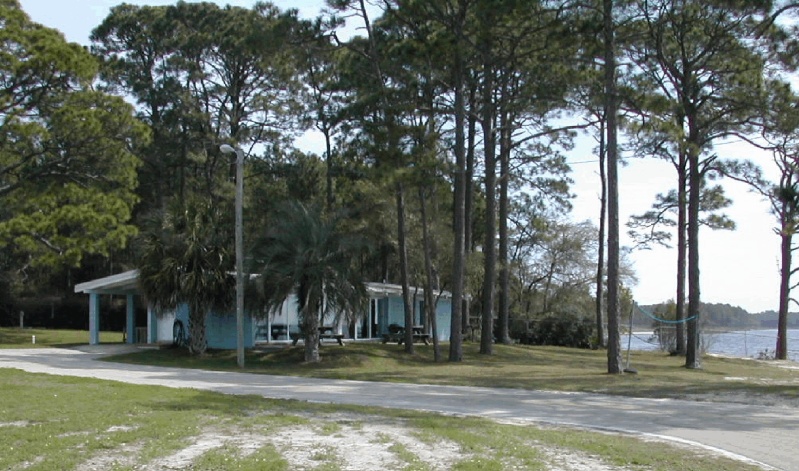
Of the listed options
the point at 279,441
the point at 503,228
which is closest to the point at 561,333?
the point at 503,228

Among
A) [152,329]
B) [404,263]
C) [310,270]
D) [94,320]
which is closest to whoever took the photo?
[310,270]

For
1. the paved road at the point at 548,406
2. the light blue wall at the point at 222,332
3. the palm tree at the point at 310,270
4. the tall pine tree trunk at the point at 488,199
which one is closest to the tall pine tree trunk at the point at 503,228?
the tall pine tree trunk at the point at 488,199

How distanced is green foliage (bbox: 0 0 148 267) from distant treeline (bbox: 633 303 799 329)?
1884 centimetres

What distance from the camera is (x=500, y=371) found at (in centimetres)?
2219

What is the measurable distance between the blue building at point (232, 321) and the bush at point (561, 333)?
525 centimetres

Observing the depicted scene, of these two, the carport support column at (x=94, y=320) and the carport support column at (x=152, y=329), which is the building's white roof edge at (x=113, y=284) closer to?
the carport support column at (x=94, y=320)

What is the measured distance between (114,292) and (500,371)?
14782 millimetres

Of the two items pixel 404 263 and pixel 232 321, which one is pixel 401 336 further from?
pixel 232 321

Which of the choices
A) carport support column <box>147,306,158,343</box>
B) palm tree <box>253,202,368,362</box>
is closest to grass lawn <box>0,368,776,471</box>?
palm tree <box>253,202,368,362</box>

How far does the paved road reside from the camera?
34.3 ft

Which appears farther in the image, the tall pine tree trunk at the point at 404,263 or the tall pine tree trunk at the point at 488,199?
the tall pine tree trunk at the point at 488,199

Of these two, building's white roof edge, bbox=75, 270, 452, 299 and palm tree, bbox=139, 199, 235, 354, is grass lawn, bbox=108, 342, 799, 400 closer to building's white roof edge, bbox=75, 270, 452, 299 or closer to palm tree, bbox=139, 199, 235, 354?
palm tree, bbox=139, 199, 235, 354

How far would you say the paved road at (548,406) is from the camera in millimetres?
10461

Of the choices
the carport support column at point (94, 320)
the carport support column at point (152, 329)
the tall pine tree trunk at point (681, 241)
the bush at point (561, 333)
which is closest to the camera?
the carport support column at point (94, 320)
